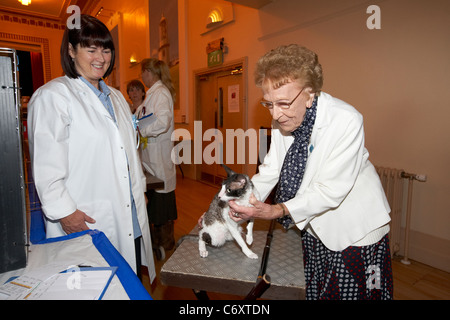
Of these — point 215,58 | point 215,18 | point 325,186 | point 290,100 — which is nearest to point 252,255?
point 325,186

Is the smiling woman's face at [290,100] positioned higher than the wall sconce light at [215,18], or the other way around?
the wall sconce light at [215,18]

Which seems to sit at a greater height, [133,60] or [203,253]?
[133,60]

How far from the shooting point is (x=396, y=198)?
103 inches

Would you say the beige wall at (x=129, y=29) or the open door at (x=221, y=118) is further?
the beige wall at (x=129, y=29)

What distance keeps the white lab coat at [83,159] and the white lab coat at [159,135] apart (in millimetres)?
1146

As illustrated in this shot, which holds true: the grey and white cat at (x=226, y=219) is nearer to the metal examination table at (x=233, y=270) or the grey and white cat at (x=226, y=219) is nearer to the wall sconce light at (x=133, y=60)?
the metal examination table at (x=233, y=270)

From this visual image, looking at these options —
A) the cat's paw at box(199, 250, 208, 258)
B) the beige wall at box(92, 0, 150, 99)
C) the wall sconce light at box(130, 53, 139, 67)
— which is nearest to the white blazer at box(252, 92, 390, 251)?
the cat's paw at box(199, 250, 208, 258)

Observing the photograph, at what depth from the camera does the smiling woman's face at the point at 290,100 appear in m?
1.08

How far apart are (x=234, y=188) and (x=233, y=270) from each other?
0.32 m

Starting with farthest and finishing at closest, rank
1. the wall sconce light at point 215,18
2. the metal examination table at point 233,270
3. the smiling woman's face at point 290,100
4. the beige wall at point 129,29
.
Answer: the beige wall at point 129,29 → the wall sconce light at point 215,18 → the smiling woman's face at point 290,100 → the metal examination table at point 233,270

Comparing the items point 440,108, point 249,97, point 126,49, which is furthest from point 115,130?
point 126,49

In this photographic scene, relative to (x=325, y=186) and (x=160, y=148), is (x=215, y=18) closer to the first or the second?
(x=160, y=148)

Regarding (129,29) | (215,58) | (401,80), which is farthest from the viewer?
(129,29)

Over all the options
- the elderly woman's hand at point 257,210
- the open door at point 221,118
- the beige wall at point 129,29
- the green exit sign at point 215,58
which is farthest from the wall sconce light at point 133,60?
the elderly woman's hand at point 257,210
